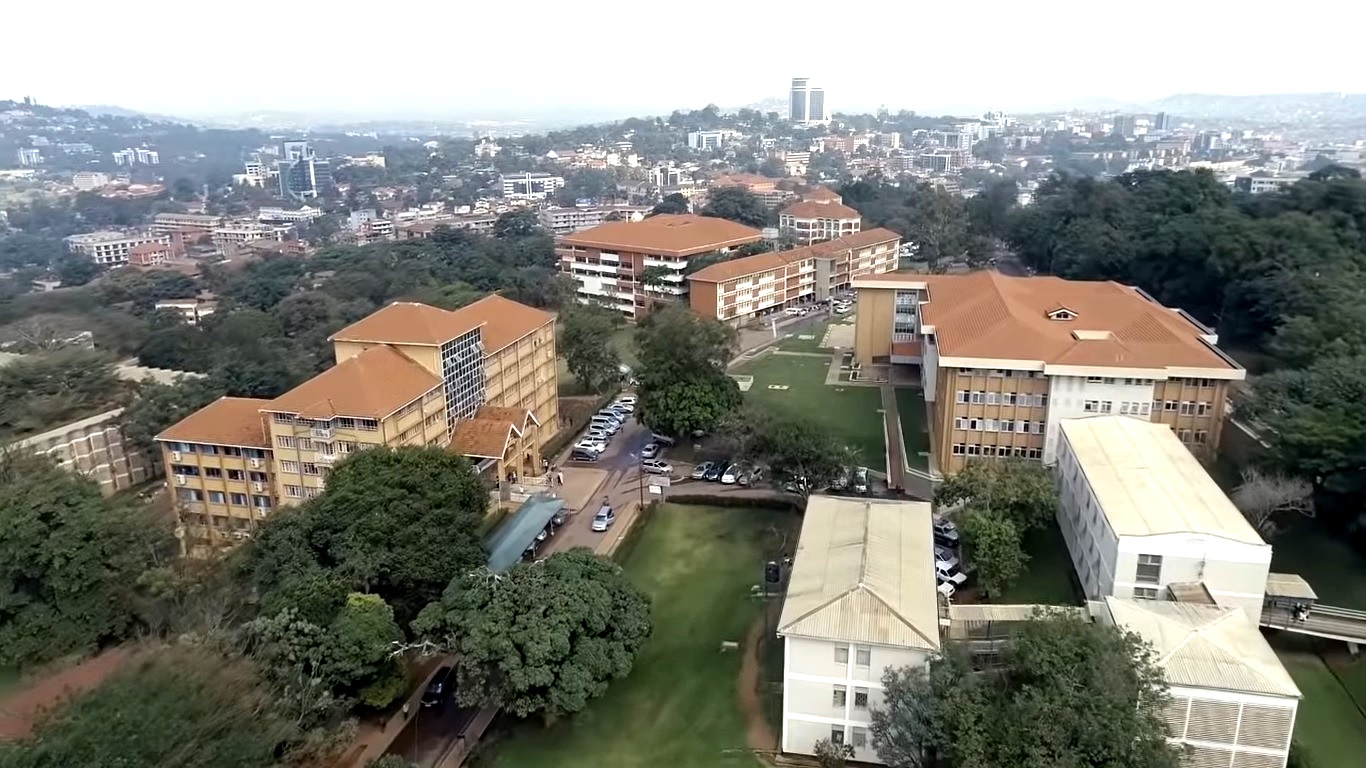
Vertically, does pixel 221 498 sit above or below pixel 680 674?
above

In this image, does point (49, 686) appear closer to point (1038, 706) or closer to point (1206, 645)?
point (1038, 706)

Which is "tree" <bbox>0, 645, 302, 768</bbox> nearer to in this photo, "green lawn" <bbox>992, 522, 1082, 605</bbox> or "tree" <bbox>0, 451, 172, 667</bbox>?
"tree" <bbox>0, 451, 172, 667</bbox>

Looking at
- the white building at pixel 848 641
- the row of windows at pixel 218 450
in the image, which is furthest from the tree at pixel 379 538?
the white building at pixel 848 641

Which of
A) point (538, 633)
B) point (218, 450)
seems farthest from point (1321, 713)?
point (218, 450)

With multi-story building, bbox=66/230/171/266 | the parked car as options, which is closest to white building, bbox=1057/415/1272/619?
the parked car

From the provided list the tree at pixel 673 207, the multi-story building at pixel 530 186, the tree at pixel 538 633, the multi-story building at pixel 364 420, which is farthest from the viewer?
the multi-story building at pixel 530 186

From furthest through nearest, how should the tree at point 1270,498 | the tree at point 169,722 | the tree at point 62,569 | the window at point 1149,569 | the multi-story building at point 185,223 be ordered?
the multi-story building at point 185,223 < the tree at point 1270,498 < the tree at point 62,569 < the window at point 1149,569 < the tree at point 169,722

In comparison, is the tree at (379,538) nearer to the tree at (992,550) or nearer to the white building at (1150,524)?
the tree at (992,550)

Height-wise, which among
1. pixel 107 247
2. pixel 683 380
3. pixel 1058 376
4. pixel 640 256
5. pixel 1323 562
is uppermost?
pixel 1058 376
